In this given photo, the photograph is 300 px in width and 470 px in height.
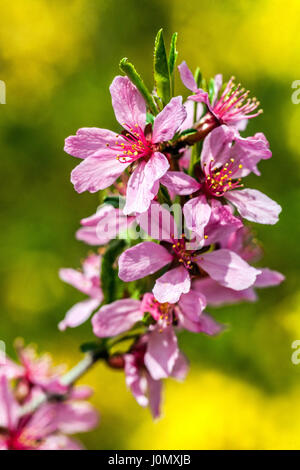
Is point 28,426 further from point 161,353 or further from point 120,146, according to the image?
point 120,146

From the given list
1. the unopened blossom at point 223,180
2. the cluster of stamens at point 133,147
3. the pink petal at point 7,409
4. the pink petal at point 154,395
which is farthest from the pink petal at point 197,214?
the pink petal at point 7,409

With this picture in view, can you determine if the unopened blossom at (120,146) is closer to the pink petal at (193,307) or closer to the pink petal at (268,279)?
the pink petal at (193,307)

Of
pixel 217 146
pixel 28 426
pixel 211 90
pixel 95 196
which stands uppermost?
pixel 95 196

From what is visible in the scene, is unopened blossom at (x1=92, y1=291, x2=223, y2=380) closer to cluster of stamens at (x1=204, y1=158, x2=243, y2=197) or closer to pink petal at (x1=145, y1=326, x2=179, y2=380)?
pink petal at (x1=145, y1=326, x2=179, y2=380)

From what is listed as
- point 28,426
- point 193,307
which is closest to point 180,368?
point 193,307
